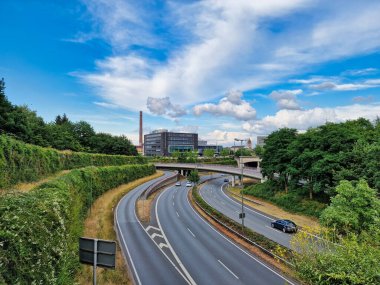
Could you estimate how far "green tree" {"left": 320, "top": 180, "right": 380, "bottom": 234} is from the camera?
91.0 feet

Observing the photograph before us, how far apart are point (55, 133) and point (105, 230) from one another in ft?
173

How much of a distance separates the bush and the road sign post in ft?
138

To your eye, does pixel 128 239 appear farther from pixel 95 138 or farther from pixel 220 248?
pixel 95 138

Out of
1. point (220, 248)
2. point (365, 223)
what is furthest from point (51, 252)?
point (365, 223)

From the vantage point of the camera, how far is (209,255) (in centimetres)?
2873

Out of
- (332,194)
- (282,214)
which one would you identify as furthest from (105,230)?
(332,194)

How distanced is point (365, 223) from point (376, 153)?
12072mm

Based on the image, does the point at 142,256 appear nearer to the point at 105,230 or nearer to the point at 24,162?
the point at 105,230

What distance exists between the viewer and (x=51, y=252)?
11.5 m

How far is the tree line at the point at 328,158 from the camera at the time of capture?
3686cm

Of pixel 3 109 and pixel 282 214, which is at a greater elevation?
pixel 3 109

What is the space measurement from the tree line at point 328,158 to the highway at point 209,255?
19317 mm

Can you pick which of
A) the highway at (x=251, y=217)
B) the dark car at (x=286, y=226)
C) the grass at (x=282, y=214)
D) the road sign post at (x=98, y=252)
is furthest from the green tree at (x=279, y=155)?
the road sign post at (x=98, y=252)

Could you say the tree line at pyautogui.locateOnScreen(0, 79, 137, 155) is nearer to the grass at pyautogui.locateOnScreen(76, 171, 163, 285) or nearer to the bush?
the grass at pyautogui.locateOnScreen(76, 171, 163, 285)
